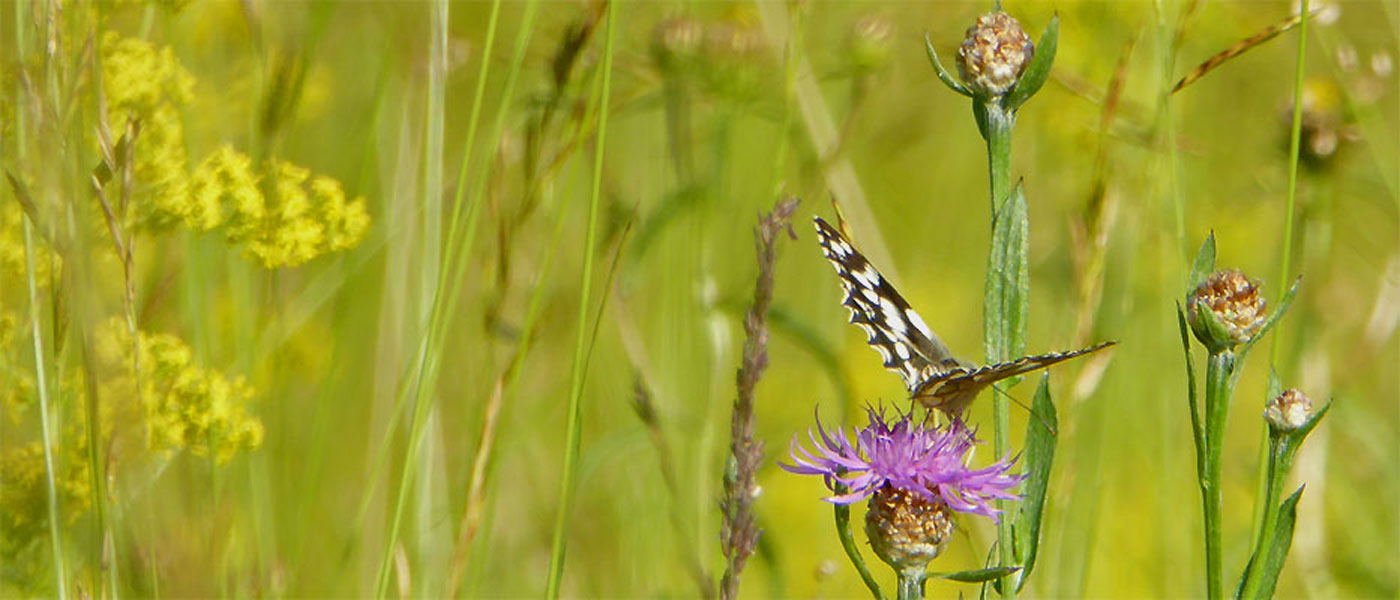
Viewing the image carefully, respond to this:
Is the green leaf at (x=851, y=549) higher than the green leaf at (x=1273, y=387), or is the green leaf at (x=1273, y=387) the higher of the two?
the green leaf at (x=1273, y=387)

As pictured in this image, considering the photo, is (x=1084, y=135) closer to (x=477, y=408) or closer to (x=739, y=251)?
(x=739, y=251)

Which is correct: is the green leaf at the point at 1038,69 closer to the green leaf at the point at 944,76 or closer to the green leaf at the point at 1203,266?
the green leaf at the point at 944,76

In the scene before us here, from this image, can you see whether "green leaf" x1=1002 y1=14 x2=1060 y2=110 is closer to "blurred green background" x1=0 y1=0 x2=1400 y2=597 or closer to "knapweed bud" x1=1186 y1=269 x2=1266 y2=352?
"knapweed bud" x1=1186 y1=269 x2=1266 y2=352

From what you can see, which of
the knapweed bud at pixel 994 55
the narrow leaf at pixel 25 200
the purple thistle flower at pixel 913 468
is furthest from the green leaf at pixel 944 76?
the narrow leaf at pixel 25 200

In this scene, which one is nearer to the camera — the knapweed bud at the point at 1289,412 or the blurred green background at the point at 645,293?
the knapweed bud at the point at 1289,412

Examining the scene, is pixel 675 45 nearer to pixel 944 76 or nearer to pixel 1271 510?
pixel 944 76

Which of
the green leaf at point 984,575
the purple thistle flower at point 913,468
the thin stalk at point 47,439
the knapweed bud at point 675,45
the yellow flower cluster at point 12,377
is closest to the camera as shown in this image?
the green leaf at point 984,575

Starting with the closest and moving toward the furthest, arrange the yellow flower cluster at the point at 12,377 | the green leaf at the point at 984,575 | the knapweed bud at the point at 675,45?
the green leaf at the point at 984,575 < the yellow flower cluster at the point at 12,377 < the knapweed bud at the point at 675,45
